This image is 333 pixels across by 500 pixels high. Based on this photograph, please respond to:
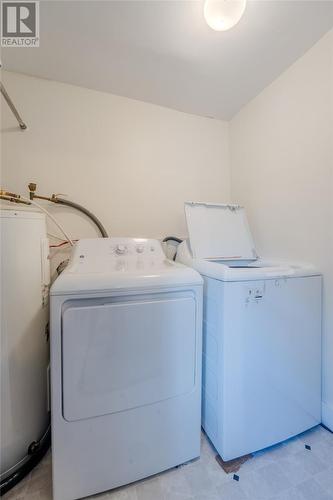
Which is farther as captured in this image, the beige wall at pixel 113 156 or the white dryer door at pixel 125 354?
the beige wall at pixel 113 156

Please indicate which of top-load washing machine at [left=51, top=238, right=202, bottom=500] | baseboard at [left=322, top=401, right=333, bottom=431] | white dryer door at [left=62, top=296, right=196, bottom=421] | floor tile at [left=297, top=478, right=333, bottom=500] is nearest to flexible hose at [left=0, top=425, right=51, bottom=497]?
top-load washing machine at [left=51, top=238, right=202, bottom=500]

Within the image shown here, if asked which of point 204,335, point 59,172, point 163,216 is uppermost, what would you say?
point 59,172

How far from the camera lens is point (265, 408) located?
1079mm

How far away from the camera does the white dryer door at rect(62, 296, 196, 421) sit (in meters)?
0.84

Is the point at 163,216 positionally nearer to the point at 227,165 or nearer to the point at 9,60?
the point at 227,165

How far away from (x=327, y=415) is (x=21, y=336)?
1.79 meters

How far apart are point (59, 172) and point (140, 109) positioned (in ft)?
3.11

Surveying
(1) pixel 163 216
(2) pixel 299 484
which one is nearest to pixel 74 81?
(1) pixel 163 216

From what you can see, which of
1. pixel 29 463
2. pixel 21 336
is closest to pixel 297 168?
pixel 21 336

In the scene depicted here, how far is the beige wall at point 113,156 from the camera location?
1.58m

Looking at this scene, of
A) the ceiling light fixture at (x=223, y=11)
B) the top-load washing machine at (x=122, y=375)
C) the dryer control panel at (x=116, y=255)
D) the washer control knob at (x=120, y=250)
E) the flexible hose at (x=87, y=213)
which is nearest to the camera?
the top-load washing machine at (x=122, y=375)

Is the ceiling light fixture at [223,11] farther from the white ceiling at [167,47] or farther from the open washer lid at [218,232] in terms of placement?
the open washer lid at [218,232]

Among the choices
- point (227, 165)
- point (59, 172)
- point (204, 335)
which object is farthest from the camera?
point (227, 165)

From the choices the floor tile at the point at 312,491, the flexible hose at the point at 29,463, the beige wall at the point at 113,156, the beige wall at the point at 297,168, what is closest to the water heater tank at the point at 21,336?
the flexible hose at the point at 29,463
